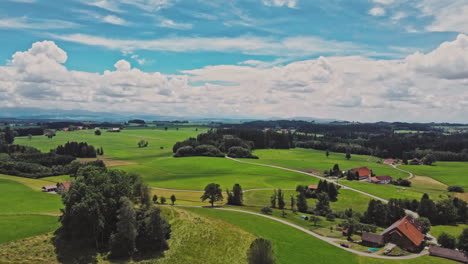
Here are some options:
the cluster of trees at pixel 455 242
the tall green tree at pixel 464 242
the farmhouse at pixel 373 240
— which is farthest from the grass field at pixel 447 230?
the farmhouse at pixel 373 240

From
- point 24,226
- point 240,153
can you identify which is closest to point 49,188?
point 24,226

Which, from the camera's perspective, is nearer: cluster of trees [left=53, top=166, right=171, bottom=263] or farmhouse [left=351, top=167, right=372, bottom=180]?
cluster of trees [left=53, top=166, right=171, bottom=263]

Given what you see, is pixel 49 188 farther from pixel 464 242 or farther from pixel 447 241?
pixel 464 242

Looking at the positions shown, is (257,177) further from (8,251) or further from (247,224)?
(8,251)

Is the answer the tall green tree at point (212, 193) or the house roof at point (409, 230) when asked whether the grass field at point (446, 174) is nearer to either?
the house roof at point (409, 230)

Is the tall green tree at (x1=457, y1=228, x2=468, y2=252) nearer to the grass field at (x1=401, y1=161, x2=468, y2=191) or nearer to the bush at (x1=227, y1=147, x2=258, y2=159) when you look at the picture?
the grass field at (x1=401, y1=161, x2=468, y2=191)

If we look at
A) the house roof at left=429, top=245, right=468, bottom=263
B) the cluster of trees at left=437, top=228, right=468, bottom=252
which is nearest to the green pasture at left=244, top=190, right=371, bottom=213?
the cluster of trees at left=437, top=228, right=468, bottom=252
